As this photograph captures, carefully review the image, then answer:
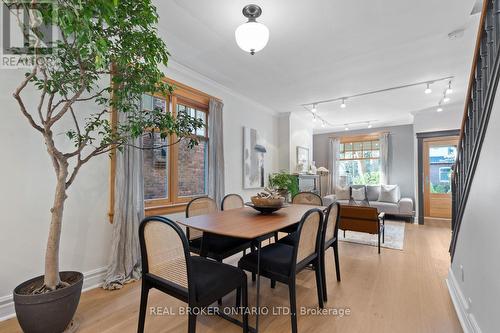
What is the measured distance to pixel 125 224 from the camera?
268 cm

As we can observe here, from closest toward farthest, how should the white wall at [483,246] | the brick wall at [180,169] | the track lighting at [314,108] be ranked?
the white wall at [483,246] < the brick wall at [180,169] < the track lighting at [314,108]

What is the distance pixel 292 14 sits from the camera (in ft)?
7.68

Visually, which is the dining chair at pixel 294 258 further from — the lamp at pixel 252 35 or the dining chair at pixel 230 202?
the lamp at pixel 252 35

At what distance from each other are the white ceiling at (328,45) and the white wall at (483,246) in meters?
1.57

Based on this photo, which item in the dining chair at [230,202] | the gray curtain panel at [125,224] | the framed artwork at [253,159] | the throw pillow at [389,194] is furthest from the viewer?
the throw pillow at [389,194]

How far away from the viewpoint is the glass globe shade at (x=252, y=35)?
2012mm

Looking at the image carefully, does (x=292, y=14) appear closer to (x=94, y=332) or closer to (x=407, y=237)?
(x=94, y=332)

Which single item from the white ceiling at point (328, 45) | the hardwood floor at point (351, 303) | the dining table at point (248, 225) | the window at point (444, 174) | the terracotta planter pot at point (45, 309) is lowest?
the hardwood floor at point (351, 303)

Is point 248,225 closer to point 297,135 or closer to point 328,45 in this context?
point 328,45

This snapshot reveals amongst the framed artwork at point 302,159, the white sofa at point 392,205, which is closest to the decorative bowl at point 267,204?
the framed artwork at point 302,159

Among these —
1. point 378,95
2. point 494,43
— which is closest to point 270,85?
point 378,95

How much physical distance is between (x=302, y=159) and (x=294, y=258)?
5.05 meters

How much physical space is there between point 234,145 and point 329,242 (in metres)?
2.70

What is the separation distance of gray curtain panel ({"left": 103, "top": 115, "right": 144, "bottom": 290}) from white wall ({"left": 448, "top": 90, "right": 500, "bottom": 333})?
10.0ft
